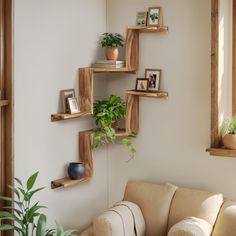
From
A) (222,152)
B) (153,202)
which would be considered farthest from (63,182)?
(222,152)

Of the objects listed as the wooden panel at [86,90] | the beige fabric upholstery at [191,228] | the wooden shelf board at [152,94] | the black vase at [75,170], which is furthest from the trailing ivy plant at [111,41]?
the beige fabric upholstery at [191,228]

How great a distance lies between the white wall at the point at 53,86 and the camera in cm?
316

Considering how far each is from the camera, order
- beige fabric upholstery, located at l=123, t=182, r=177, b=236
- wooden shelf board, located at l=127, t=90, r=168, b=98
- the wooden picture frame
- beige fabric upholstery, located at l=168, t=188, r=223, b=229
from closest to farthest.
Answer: beige fabric upholstery, located at l=168, t=188, r=223, b=229, beige fabric upholstery, located at l=123, t=182, r=177, b=236, wooden shelf board, located at l=127, t=90, r=168, b=98, the wooden picture frame

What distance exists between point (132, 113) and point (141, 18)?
776mm

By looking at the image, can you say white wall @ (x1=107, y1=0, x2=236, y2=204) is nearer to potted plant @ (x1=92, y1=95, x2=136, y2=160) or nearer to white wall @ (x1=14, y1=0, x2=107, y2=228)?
potted plant @ (x1=92, y1=95, x2=136, y2=160)

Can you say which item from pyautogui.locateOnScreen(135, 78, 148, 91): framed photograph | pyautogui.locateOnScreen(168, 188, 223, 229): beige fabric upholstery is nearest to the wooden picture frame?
Answer: pyautogui.locateOnScreen(135, 78, 148, 91): framed photograph

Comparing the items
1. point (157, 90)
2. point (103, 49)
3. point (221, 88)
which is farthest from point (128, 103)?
point (221, 88)

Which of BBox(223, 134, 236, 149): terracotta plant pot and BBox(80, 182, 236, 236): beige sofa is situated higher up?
BBox(223, 134, 236, 149): terracotta plant pot

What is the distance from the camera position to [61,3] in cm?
344

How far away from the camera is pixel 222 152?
339cm

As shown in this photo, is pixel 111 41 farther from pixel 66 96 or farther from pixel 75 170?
pixel 75 170

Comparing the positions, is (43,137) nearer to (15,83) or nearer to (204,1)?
(15,83)

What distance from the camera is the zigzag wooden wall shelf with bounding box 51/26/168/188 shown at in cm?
362

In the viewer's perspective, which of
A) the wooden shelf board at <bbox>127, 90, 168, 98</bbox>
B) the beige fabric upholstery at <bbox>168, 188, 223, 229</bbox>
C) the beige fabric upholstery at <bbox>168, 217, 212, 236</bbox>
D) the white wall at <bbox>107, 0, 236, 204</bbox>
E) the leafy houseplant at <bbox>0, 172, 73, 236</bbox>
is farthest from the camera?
the wooden shelf board at <bbox>127, 90, 168, 98</bbox>
